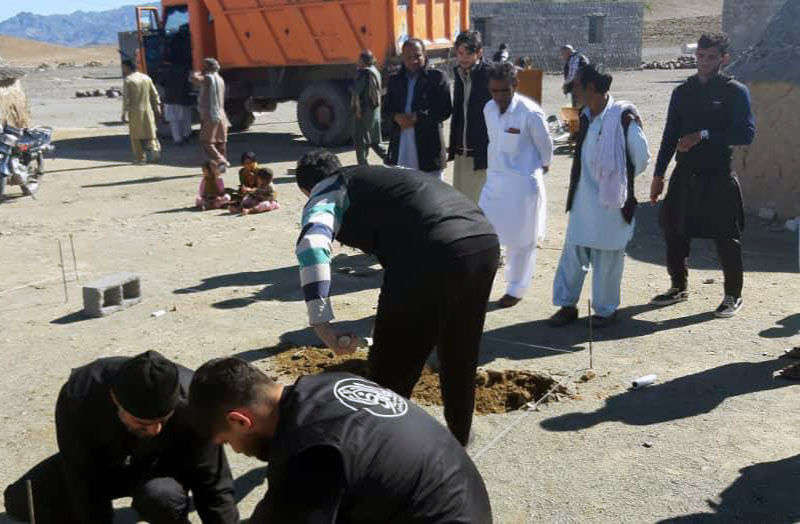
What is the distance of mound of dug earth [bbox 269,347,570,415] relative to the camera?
5320 mm

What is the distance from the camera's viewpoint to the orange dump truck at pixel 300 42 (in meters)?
14.8

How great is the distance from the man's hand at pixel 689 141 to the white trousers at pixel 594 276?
2.63 ft

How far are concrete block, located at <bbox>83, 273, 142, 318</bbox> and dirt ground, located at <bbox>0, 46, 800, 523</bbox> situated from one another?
4.5 inches

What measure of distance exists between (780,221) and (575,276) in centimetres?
385

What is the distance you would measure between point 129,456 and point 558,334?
339 cm

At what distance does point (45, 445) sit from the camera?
15.9 ft

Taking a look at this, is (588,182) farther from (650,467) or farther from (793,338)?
(650,467)

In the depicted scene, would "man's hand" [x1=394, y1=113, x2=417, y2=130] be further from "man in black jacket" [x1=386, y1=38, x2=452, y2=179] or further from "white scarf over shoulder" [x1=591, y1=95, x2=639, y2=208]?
"white scarf over shoulder" [x1=591, y1=95, x2=639, y2=208]

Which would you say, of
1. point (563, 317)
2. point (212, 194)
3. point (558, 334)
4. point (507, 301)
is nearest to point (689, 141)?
point (563, 317)

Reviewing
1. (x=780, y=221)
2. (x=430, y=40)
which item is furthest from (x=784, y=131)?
(x=430, y=40)

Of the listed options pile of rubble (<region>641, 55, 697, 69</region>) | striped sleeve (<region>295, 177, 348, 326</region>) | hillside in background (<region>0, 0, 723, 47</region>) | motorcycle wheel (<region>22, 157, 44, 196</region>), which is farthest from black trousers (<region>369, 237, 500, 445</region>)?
hillside in background (<region>0, 0, 723, 47</region>)

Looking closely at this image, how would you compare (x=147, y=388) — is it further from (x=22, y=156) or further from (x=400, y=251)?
(x=22, y=156)

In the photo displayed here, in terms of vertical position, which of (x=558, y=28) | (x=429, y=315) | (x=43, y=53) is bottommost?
(x=429, y=315)

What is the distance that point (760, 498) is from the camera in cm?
410
